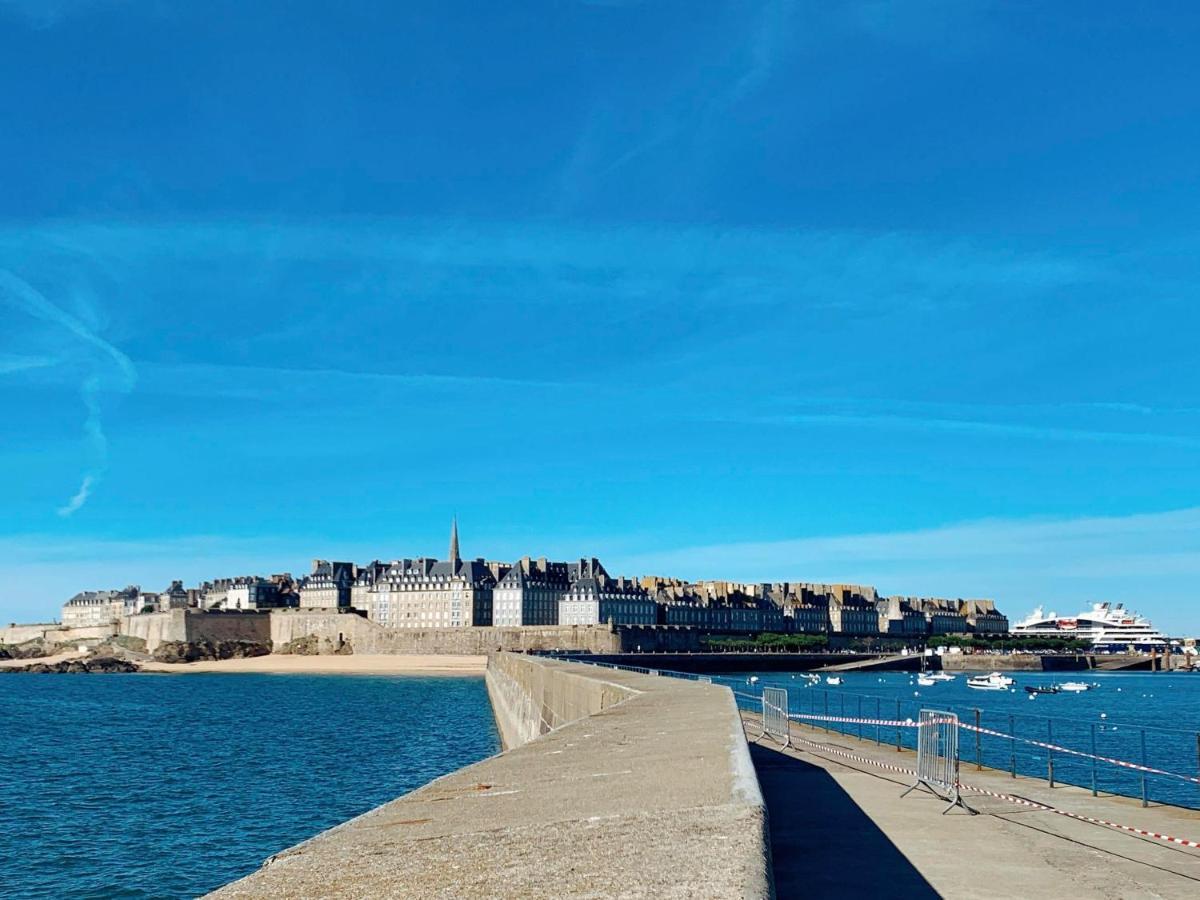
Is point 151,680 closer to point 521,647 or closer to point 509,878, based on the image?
point 521,647

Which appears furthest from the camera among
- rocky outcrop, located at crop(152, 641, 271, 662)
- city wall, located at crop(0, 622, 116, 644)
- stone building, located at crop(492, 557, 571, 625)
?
city wall, located at crop(0, 622, 116, 644)

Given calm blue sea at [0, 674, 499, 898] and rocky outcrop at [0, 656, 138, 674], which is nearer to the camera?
calm blue sea at [0, 674, 499, 898]

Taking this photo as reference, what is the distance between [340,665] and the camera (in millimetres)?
119938

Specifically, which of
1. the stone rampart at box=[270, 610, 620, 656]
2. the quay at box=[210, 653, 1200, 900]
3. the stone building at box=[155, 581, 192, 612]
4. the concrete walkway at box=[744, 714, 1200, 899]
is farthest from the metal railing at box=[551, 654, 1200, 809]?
the stone building at box=[155, 581, 192, 612]

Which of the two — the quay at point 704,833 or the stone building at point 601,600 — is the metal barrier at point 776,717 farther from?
the stone building at point 601,600

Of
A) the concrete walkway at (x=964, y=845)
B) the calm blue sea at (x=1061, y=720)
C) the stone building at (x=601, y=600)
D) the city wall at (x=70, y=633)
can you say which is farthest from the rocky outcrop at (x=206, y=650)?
the concrete walkway at (x=964, y=845)

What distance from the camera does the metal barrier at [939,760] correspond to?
13.9m

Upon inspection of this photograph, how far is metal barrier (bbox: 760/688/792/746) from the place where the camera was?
22.6 metres

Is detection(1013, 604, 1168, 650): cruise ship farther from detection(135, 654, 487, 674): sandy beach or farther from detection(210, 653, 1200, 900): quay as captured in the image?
detection(210, 653, 1200, 900): quay

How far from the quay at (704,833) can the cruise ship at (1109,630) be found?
609 feet

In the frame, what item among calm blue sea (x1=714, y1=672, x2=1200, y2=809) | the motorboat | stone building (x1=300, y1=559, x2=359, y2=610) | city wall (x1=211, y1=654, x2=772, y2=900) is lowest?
the motorboat

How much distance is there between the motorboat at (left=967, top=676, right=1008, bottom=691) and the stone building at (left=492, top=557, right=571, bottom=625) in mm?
57324

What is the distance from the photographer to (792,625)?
172875 mm

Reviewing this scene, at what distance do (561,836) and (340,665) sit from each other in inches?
4673
